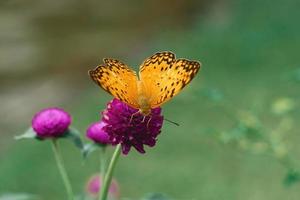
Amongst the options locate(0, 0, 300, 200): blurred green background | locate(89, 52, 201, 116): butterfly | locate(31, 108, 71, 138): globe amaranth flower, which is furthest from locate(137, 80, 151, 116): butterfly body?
locate(0, 0, 300, 200): blurred green background

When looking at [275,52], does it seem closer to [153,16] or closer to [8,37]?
[153,16]

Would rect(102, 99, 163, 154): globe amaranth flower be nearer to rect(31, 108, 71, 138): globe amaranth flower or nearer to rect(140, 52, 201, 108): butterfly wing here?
rect(140, 52, 201, 108): butterfly wing

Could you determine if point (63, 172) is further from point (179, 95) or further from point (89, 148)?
point (179, 95)

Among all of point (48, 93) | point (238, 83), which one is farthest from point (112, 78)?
point (48, 93)

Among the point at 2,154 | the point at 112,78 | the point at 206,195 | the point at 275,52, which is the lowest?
the point at 2,154

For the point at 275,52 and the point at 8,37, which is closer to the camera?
the point at 275,52

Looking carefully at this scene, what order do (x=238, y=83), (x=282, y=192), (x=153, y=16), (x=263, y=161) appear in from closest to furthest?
1. (x=282, y=192)
2. (x=263, y=161)
3. (x=238, y=83)
4. (x=153, y=16)
